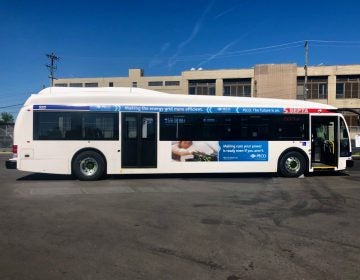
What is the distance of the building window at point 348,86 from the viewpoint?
224ft

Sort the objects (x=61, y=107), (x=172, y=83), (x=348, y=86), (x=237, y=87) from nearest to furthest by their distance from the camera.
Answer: (x=61, y=107) < (x=348, y=86) < (x=237, y=87) < (x=172, y=83)

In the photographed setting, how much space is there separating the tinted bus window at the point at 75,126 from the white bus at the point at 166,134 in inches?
1.2

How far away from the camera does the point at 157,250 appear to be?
253 inches

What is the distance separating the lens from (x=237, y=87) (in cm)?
7231

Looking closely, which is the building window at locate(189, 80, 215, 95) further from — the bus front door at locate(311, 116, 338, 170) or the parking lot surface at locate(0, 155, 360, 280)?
the parking lot surface at locate(0, 155, 360, 280)

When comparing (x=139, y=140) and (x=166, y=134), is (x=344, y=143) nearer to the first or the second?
(x=166, y=134)

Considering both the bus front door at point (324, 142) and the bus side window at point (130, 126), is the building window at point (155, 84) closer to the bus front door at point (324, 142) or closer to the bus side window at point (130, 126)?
the bus front door at point (324, 142)

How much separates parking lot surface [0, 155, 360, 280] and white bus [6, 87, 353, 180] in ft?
5.49

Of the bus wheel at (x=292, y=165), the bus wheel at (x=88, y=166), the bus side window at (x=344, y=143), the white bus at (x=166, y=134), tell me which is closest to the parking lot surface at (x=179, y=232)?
the bus wheel at (x=88, y=166)

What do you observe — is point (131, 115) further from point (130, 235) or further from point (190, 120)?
point (130, 235)

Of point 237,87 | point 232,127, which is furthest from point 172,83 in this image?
point 232,127

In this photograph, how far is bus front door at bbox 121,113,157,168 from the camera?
49.0ft

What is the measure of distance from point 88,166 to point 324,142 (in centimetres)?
849

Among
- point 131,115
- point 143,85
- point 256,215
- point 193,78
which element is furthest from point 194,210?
point 143,85
